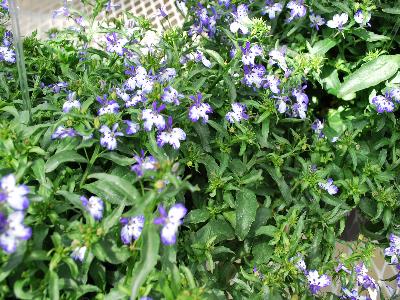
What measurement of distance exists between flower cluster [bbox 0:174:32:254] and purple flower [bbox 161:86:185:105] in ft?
1.64

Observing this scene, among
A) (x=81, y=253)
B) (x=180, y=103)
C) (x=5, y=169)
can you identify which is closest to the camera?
(x=81, y=253)

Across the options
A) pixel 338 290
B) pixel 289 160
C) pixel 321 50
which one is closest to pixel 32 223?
pixel 289 160

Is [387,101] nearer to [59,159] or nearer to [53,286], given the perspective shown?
[59,159]

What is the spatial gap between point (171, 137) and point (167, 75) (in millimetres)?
235

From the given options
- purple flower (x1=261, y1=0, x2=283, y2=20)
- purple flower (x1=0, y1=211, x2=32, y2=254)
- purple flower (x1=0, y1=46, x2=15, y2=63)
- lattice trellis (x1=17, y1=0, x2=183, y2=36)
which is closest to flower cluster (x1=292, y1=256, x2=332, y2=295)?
purple flower (x1=0, y1=211, x2=32, y2=254)

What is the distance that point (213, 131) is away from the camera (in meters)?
1.70

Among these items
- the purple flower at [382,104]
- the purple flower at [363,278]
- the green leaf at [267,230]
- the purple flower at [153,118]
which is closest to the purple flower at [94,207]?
the purple flower at [153,118]

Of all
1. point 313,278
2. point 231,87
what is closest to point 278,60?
point 231,87

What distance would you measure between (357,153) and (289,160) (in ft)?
0.87

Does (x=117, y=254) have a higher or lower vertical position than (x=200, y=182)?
higher

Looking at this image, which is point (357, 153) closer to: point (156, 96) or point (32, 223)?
point (156, 96)

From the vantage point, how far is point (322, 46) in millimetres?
2053

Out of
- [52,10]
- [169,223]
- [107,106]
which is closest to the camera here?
[169,223]

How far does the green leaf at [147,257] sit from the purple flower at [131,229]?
0.11 m
